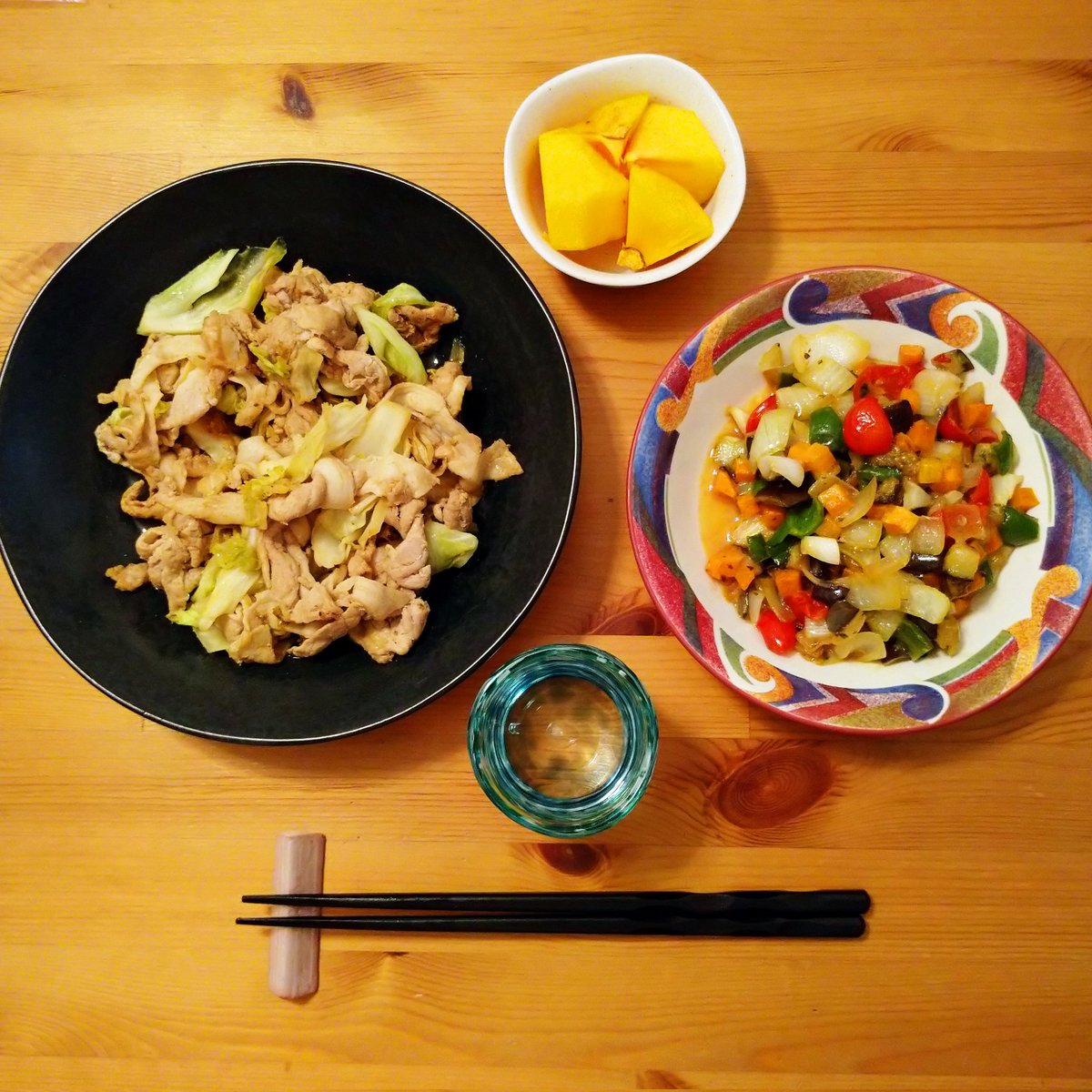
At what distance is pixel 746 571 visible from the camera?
1.55 metres

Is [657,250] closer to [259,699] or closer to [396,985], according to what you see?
[259,699]

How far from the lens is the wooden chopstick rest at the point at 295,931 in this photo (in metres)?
1.55

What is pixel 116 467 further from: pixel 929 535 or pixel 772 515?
pixel 929 535

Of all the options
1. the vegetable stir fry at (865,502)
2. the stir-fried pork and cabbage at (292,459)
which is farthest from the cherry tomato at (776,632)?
the stir-fried pork and cabbage at (292,459)

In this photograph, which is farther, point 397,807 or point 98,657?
point 397,807

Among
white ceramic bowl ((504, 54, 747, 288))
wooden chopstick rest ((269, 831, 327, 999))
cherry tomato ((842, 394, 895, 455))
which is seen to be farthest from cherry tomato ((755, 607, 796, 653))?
wooden chopstick rest ((269, 831, 327, 999))

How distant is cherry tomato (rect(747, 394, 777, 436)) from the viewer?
A: 1.58 metres

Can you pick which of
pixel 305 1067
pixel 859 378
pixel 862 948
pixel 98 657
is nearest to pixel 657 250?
pixel 859 378

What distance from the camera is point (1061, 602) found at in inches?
58.3

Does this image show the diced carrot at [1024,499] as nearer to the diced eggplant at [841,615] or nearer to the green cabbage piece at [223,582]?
the diced eggplant at [841,615]

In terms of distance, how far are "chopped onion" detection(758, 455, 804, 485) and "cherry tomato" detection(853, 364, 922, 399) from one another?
19 cm

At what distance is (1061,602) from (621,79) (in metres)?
1.25

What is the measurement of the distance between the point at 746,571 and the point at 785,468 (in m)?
0.20

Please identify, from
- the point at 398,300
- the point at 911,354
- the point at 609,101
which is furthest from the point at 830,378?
the point at 398,300
